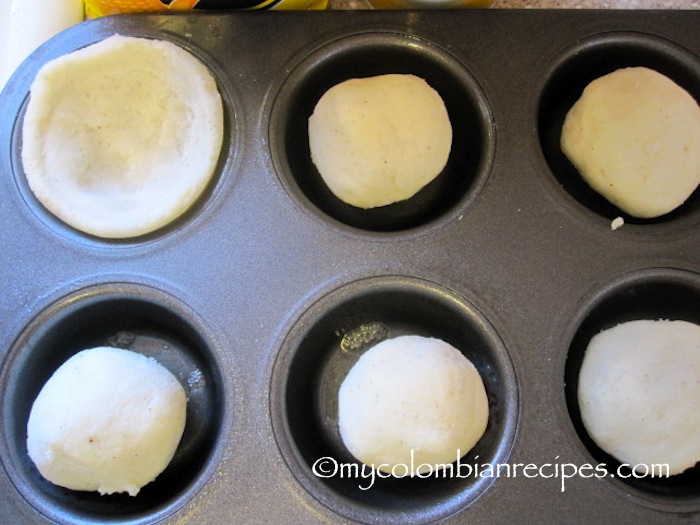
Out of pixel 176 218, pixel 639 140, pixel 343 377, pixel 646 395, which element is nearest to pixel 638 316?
pixel 646 395

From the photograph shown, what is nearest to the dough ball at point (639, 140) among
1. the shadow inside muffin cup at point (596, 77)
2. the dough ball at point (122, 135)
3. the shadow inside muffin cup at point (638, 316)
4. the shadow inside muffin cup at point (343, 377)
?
the shadow inside muffin cup at point (596, 77)

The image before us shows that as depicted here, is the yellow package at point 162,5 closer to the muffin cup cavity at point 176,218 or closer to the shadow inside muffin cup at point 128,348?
the muffin cup cavity at point 176,218

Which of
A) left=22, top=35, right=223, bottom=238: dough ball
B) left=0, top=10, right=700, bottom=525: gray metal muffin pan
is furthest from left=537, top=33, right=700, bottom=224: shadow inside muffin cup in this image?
left=22, top=35, right=223, bottom=238: dough ball

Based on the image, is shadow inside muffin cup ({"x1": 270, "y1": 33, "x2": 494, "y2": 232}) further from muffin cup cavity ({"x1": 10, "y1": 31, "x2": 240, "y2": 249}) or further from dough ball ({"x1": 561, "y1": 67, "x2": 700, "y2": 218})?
dough ball ({"x1": 561, "y1": 67, "x2": 700, "y2": 218})

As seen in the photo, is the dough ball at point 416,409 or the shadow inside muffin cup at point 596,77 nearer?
the dough ball at point 416,409

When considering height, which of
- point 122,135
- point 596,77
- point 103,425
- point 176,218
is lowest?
point 103,425

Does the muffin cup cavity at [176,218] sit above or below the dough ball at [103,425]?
above

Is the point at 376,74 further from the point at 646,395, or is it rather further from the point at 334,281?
the point at 646,395

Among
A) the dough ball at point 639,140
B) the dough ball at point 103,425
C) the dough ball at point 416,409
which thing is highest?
the dough ball at point 639,140
